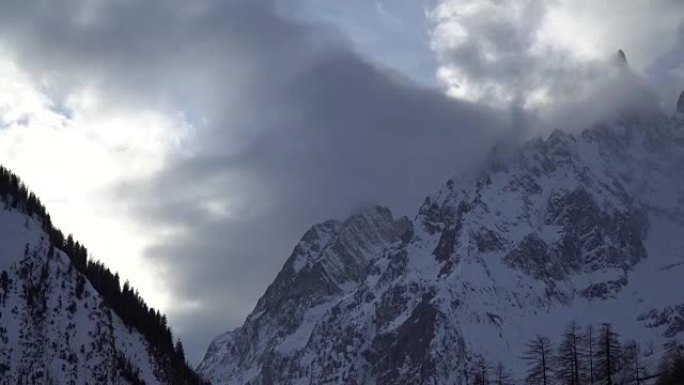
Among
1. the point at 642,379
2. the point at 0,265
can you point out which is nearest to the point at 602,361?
the point at 642,379

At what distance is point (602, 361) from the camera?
149 m

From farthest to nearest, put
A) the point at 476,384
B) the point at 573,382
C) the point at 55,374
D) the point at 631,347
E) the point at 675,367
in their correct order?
the point at 55,374
the point at 476,384
the point at 631,347
the point at 573,382
the point at 675,367

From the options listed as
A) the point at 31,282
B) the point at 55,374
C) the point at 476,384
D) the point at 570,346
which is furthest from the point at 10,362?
the point at 570,346

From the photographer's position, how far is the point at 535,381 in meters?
172

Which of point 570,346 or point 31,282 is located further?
point 31,282

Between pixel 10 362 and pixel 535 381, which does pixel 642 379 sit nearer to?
pixel 535 381

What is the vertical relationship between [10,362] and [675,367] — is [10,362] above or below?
above

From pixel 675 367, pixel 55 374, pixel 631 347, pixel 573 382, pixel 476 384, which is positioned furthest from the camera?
pixel 55 374

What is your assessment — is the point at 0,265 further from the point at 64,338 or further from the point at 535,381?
the point at 535,381

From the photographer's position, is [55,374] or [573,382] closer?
[573,382]

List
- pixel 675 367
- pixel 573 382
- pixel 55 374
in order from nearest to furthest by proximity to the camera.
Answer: pixel 675 367, pixel 573 382, pixel 55 374

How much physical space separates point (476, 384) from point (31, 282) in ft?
253

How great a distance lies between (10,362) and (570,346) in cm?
8416

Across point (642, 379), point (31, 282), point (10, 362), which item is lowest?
point (642, 379)
